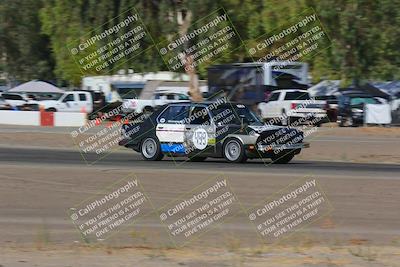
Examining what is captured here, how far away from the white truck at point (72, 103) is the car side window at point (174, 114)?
25518 millimetres

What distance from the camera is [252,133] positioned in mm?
19734

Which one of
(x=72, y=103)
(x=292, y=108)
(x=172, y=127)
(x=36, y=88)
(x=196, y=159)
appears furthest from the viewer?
(x=36, y=88)

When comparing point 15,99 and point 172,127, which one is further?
point 15,99

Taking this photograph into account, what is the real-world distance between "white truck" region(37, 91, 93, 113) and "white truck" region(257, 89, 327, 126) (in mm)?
9274

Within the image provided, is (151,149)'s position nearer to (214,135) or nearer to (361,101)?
(214,135)

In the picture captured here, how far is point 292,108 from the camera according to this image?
40.5 metres

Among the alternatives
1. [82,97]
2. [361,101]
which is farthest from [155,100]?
[361,101]

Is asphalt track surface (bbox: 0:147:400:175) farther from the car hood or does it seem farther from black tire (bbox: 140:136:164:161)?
the car hood

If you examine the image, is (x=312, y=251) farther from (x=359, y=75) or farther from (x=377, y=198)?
(x=359, y=75)

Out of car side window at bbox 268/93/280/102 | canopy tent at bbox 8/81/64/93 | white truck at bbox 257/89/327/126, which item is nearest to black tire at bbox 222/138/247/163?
white truck at bbox 257/89/327/126

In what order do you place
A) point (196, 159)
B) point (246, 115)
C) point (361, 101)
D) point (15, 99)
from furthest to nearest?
point (15, 99) → point (361, 101) → point (196, 159) → point (246, 115)

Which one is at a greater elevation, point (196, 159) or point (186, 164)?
point (186, 164)

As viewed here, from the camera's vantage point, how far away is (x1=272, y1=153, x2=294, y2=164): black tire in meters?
20.3

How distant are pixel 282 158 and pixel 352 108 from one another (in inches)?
764
